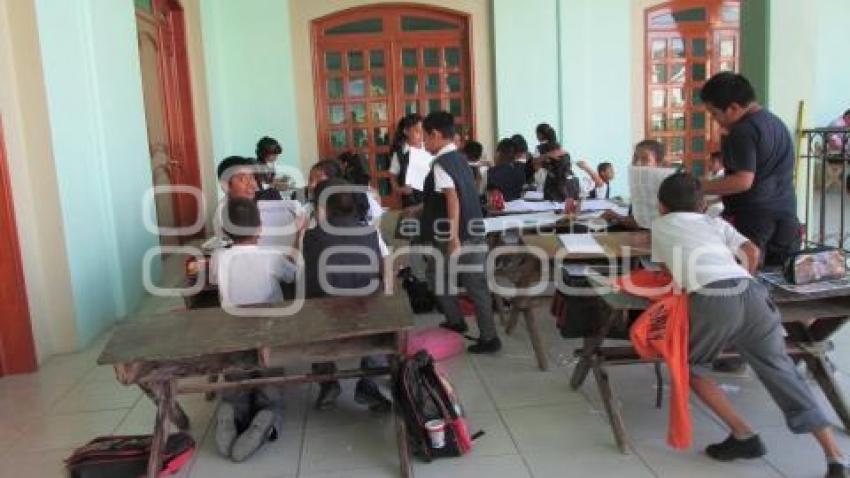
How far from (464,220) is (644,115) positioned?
6320mm

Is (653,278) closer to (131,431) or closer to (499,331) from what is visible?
(499,331)

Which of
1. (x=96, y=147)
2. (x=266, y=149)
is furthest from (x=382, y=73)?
(x=96, y=147)

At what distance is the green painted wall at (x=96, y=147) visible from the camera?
444 cm

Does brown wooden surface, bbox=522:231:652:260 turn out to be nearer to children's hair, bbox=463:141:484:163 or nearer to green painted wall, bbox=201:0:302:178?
children's hair, bbox=463:141:484:163

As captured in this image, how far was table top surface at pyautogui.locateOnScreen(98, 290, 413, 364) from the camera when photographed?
106 inches

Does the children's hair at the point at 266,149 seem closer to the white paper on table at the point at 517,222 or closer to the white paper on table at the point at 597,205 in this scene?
the white paper on table at the point at 517,222

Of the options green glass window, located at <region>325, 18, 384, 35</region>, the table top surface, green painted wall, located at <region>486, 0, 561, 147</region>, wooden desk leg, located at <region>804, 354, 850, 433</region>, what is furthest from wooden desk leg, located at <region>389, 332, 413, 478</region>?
green glass window, located at <region>325, 18, 384, 35</region>

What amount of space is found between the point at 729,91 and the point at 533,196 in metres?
2.76

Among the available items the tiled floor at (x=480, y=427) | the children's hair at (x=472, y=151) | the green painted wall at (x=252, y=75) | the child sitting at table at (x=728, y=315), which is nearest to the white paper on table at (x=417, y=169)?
the children's hair at (x=472, y=151)

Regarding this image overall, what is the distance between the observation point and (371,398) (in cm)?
352

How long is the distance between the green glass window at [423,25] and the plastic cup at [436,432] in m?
7.13

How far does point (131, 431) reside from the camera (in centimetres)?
346

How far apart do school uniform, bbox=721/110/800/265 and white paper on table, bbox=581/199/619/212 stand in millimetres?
1842

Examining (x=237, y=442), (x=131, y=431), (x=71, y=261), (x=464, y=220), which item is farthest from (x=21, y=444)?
(x=464, y=220)
